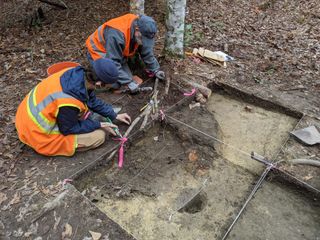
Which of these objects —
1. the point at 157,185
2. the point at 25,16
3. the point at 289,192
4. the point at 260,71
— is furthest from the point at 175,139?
the point at 25,16

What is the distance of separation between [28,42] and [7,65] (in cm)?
105

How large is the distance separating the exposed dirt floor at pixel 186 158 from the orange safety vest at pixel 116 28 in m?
0.71

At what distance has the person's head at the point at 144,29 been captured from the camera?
4574mm

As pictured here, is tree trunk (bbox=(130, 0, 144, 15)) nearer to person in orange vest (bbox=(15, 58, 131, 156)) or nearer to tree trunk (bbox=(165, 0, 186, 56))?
tree trunk (bbox=(165, 0, 186, 56))

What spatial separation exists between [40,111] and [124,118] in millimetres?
1246

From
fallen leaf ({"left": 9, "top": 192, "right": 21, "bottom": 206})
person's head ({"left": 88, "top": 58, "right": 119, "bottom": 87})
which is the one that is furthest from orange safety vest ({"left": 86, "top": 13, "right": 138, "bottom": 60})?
fallen leaf ({"left": 9, "top": 192, "right": 21, "bottom": 206})

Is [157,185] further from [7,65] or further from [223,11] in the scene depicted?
[223,11]

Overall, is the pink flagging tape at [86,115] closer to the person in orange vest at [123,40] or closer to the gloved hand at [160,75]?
the person in orange vest at [123,40]

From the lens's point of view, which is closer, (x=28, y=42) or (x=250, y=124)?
(x=250, y=124)

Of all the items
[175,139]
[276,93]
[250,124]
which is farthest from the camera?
[276,93]

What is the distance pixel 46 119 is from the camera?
357 cm

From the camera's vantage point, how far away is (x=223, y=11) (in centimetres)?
834

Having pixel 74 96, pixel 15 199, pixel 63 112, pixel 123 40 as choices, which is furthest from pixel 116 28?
pixel 15 199

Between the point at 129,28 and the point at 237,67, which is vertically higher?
the point at 129,28
